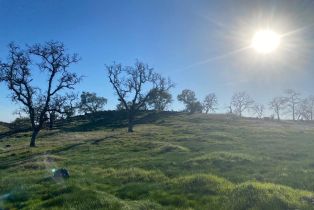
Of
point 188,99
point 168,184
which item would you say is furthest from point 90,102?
point 168,184

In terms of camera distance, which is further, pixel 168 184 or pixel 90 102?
pixel 90 102

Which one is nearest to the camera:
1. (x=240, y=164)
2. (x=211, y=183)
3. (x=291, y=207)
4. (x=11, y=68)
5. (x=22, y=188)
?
(x=291, y=207)

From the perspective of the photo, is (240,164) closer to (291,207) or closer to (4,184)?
(291,207)

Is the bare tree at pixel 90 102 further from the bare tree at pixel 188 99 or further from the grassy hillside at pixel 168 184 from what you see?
the grassy hillside at pixel 168 184

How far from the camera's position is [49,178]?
84.6 feet

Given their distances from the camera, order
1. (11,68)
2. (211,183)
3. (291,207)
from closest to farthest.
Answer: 1. (291,207)
2. (211,183)
3. (11,68)

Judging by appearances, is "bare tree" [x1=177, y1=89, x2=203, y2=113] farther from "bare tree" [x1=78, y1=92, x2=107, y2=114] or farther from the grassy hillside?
the grassy hillside

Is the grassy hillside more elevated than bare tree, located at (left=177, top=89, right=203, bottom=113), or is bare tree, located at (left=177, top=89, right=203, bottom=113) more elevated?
bare tree, located at (left=177, top=89, right=203, bottom=113)

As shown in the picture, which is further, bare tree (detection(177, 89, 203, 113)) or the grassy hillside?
bare tree (detection(177, 89, 203, 113))

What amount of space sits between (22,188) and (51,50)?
38440 millimetres

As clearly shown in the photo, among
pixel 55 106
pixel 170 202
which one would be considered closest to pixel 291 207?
pixel 170 202

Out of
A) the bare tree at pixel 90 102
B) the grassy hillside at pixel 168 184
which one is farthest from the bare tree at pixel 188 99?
the grassy hillside at pixel 168 184

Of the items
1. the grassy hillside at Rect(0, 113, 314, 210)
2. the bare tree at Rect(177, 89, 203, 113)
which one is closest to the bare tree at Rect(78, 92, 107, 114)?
the bare tree at Rect(177, 89, 203, 113)

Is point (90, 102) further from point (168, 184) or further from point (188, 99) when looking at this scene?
point (168, 184)
